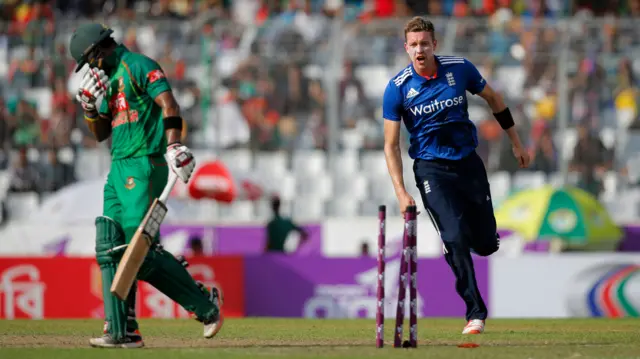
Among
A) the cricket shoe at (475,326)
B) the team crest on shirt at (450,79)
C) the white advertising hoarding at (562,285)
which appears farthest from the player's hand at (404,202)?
the white advertising hoarding at (562,285)

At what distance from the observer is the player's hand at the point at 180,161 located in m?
8.22

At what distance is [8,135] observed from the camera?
2259 centimetres

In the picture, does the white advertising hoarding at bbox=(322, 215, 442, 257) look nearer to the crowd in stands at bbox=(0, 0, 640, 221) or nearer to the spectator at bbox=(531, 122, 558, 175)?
the crowd in stands at bbox=(0, 0, 640, 221)

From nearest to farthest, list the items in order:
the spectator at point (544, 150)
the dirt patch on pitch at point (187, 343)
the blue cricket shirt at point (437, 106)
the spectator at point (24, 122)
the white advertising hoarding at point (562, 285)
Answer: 1. the dirt patch on pitch at point (187, 343)
2. the blue cricket shirt at point (437, 106)
3. the white advertising hoarding at point (562, 285)
4. the spectator at point (544, 150)
5. the spectator at point (24, 122)

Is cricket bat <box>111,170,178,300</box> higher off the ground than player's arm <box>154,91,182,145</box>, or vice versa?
player's arm <box>154,91,182,145</box>

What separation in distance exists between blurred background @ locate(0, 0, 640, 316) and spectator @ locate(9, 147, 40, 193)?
23mm

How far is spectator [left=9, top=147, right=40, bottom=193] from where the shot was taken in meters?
22.0

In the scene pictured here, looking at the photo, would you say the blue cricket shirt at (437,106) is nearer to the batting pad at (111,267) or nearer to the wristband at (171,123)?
the wristband at (171,123)

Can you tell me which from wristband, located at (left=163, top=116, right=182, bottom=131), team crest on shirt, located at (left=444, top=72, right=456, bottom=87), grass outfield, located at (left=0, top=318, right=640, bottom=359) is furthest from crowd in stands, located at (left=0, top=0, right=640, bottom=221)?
wristband, located at (left=163, top=116, right=182, bottom=131)

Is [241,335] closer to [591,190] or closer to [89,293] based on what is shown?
[89,293]

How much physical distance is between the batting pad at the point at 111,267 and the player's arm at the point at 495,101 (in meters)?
2.76

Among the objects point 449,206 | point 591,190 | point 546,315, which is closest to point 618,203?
point 591,190

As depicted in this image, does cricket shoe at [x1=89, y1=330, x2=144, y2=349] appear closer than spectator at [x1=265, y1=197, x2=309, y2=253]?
Yes

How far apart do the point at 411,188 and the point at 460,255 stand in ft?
39.3
